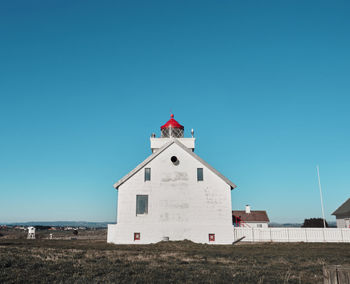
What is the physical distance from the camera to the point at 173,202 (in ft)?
94.6

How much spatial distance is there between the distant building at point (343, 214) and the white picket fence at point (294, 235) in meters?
21.6

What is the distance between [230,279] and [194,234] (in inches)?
741

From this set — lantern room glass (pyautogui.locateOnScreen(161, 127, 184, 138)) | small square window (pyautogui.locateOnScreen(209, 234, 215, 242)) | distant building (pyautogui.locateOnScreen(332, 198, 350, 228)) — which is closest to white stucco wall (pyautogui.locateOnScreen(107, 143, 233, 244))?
small square window (pyautogui.locateOnScreen(209, 234, 215, 242))

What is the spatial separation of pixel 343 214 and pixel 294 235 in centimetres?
2639

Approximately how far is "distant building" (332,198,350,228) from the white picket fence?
21.6 metres

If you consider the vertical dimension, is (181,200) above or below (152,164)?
below

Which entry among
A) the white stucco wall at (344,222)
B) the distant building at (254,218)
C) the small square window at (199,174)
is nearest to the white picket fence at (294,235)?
the small square window at (199,174)

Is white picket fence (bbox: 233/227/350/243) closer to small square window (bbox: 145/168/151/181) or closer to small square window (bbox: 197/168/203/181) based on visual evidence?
small square window (bbox: 197/168/203/181)

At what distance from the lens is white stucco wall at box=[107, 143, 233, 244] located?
28109 millimetres

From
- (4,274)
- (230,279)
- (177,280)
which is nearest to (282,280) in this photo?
(230,279)

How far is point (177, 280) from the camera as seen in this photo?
9617 millimetres

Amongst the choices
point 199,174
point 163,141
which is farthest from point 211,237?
point 163,141

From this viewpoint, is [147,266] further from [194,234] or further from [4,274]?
[194,234]

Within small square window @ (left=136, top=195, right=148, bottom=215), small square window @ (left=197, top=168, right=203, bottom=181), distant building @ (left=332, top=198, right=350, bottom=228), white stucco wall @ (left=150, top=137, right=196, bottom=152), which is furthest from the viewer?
distant building @ (left=332, top=198, right=350, bottom=228)
